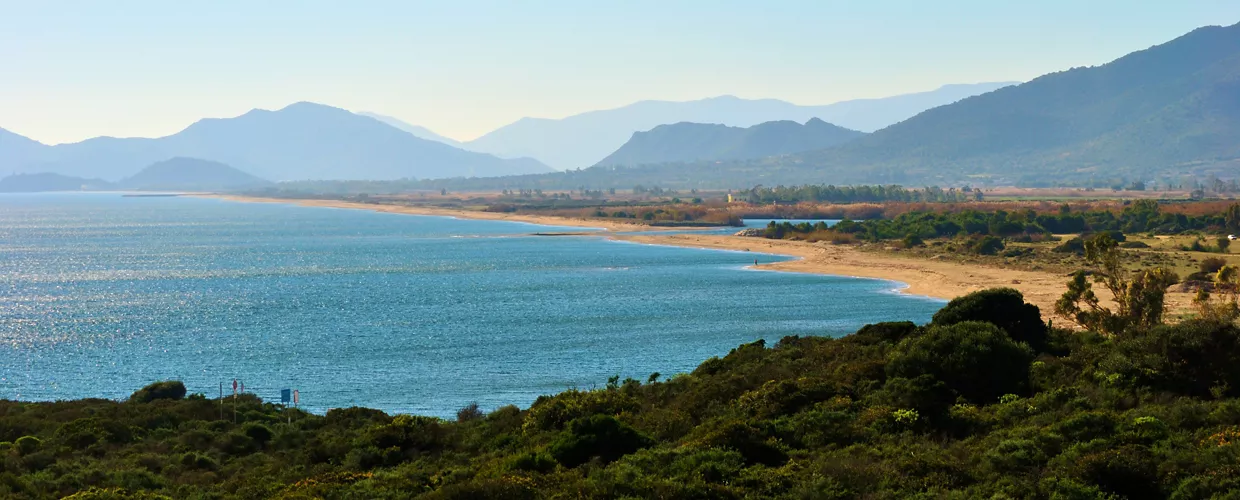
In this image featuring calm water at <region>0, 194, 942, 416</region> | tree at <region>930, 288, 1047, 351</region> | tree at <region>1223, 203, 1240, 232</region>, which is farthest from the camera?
tree at <region>1223, 203, 1240, 232</region>

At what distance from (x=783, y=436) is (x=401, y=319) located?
156 ft

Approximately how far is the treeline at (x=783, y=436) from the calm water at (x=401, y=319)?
1173 centimetres

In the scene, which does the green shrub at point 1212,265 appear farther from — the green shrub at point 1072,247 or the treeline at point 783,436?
the treeline at point 783,436

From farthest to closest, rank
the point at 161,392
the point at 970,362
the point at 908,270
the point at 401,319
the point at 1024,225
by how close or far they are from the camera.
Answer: the point at 1024,225 < the point at 908,270 < the point at 401,319 < the point at 161,392 < the point at 970,362

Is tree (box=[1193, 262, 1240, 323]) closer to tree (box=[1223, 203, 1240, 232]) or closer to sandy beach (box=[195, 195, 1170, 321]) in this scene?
sandy beach (box=[195, 195, 1170, 321])

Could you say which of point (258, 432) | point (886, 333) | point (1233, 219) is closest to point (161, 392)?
point (258, 432)

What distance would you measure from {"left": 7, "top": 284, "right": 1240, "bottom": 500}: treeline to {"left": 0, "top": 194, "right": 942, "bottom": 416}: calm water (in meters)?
11.7

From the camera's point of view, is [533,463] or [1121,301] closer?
[533,463]

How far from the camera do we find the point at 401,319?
234 feet

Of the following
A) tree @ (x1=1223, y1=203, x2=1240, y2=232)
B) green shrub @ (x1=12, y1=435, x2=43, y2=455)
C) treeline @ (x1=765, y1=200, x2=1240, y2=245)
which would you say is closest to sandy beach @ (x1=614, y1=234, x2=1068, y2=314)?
treeline @ (x1=765, y1=200, x2=1240, y2=245)

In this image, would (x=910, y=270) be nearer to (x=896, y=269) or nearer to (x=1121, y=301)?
(x=896, y=269)

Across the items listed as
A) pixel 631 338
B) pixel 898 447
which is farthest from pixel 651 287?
pixel 898 447

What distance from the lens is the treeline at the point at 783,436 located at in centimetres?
2170

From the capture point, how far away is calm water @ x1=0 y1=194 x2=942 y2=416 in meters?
49.8
